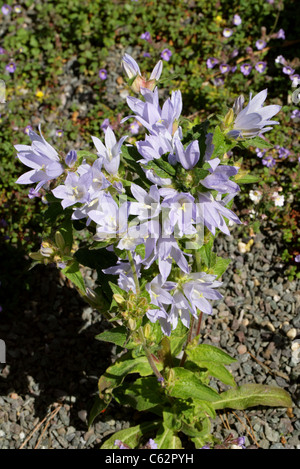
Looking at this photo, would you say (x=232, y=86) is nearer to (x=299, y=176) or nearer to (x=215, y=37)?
(x=215, y=37)

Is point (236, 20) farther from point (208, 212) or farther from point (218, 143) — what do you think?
point (208, 212)

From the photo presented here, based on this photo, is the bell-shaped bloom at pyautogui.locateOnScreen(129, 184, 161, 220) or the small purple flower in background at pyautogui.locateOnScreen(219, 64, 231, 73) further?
the small purple flower in background at pyautogui.locateOnScreen(219, 64, 231, 73)

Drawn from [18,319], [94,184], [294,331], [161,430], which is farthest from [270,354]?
[94,184]

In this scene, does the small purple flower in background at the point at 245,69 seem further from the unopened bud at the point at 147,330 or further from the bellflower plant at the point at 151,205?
the unopened bud at the point at 147,330

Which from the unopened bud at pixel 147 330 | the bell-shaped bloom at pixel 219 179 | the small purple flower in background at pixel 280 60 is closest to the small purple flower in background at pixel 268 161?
the small purple flower in background at pixel 280 60

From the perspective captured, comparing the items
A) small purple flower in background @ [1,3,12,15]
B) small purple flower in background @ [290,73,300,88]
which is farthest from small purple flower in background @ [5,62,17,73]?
small purple flower in background @ [290,73,300,88]

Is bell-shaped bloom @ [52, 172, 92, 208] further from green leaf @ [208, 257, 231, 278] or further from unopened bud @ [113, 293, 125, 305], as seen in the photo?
green leaf @ [208, 257, 231, 278]
